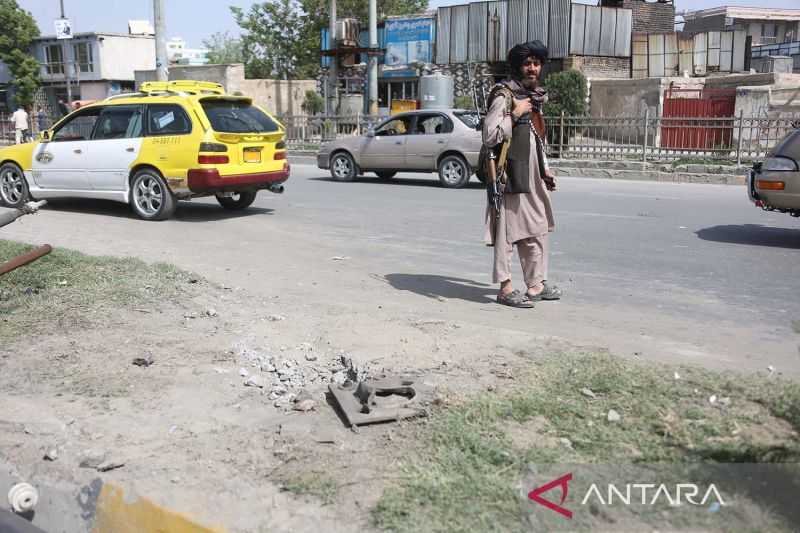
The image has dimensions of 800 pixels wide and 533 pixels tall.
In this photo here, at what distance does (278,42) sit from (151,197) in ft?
139

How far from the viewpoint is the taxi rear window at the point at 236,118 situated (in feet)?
34.4

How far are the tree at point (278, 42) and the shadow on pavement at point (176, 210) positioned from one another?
37.4 m

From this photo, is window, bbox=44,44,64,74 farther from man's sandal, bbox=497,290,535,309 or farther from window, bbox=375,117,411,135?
man's sandal, bbox=497,290,535,309

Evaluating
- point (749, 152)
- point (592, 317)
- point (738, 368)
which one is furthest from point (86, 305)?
point (749, 152)

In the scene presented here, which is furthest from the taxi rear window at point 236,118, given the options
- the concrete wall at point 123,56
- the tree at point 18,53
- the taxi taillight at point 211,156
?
the tree at point 18,53

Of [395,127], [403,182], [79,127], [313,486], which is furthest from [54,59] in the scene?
[313,486]

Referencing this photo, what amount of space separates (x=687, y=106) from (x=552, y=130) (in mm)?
7974

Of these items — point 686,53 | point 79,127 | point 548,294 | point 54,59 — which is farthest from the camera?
point 54,59

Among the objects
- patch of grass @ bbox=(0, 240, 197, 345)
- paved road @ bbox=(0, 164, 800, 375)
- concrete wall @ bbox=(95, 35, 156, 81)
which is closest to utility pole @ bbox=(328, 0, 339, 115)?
concrete wall @ bbox=(95, 35, 156, 81)

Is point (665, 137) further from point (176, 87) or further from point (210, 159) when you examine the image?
point (210, 159)

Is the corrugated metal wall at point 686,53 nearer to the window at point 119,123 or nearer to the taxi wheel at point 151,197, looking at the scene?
the window at point 119,123

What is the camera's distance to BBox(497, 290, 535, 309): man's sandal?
6.07 meters

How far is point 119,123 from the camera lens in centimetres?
1092

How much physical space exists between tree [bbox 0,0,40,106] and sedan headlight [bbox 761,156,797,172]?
56.3 meters
